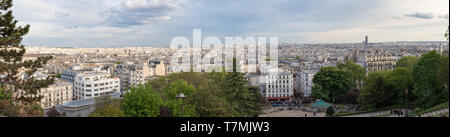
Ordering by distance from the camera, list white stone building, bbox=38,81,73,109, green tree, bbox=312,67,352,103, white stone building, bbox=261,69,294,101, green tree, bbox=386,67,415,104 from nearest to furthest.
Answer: green tree, bbox=386,67,415,104
green tree, bbox=312,67,352,103
white stone building, bbox=38,81,73,109
white stone building, bbox=261,69,294,101

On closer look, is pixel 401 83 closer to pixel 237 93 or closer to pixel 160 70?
pixel 237 93

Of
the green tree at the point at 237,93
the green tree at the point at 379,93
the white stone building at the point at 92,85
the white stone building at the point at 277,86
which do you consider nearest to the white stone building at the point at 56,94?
the white stone building at the point at 92,85

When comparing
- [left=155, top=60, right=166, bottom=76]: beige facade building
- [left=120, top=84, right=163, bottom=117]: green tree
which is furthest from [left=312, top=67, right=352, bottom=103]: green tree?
[left=155, top=60, right=166, bottom=76]: beige facade building

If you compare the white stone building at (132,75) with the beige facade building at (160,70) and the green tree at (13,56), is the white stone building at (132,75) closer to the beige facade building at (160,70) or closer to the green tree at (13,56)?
the beige facade building at (160,70)

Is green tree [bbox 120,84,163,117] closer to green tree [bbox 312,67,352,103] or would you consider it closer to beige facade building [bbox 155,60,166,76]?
green tree [bbox 312,67,352,103]

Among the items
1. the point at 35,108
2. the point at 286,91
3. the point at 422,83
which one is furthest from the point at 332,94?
the point at 35,108

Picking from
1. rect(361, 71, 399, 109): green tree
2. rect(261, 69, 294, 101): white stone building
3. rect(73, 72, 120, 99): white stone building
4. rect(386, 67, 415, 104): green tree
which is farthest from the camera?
rect(73, 72, 120, 99): white stone building
